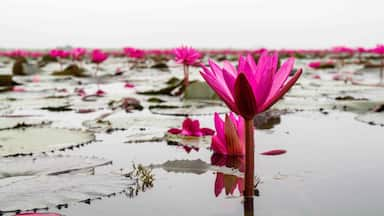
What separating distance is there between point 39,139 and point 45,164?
1.56ft

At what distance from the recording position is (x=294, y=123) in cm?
224

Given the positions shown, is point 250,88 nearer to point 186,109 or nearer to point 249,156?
point 249,156

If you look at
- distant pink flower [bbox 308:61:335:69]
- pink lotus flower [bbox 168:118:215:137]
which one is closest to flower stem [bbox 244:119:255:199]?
pink lotus flower [bbox 168:118:215:137]

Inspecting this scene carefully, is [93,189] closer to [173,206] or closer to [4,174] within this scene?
[173,206]

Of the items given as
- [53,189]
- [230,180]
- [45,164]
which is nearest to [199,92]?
[45,164]

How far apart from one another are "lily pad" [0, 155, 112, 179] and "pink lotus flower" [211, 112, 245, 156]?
1.27 feet

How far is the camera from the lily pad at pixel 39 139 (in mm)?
1617

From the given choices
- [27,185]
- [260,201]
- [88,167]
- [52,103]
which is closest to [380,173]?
[260,201]

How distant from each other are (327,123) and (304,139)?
47cm

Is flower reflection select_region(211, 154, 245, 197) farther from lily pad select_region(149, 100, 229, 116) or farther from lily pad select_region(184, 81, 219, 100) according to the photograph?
lily pad select_region(184, 81, 219, 100)

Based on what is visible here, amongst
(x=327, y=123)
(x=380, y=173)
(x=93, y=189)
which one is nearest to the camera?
(x=93, y=189)

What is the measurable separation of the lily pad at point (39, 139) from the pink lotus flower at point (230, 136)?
0.62 metres

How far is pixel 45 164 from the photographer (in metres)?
1.36

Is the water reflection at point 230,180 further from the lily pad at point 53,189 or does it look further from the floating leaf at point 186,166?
the lily pad at point 53,189
